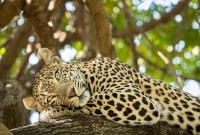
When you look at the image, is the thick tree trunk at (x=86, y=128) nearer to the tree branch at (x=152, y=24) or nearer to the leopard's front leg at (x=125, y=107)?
the leopard's front leg at (x=125, y=107)

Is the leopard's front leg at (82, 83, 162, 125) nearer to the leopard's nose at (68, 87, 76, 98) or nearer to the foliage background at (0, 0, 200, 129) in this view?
the leopard's nose at (68, 87, 76, 98)

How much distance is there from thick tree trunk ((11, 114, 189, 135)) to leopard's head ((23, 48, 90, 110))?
28cm

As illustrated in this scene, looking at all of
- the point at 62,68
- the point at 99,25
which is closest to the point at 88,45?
the point at 99,25

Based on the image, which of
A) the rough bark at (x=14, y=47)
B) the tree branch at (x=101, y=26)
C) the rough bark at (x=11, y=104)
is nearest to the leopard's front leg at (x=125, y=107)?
the rough bark at (x=11, y=104)

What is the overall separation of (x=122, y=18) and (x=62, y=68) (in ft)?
12.1

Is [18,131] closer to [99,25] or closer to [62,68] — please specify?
[62,68]

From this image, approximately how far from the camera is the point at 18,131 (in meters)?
3.40

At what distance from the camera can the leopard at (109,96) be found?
3.98m

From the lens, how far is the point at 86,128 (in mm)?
3633

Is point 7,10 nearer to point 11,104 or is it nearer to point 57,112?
point 11,104

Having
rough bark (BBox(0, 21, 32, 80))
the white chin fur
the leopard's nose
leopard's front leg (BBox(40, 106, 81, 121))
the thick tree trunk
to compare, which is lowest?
the thick tree trunk

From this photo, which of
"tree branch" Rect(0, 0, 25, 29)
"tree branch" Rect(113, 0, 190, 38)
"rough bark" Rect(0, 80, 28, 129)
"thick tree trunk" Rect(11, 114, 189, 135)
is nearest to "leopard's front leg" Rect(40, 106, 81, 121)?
"thick tree trunk" Rect(11, 114, 189, 135)

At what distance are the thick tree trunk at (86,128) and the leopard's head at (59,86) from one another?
11.1 inches

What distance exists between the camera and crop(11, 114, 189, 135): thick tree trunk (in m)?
3.47
